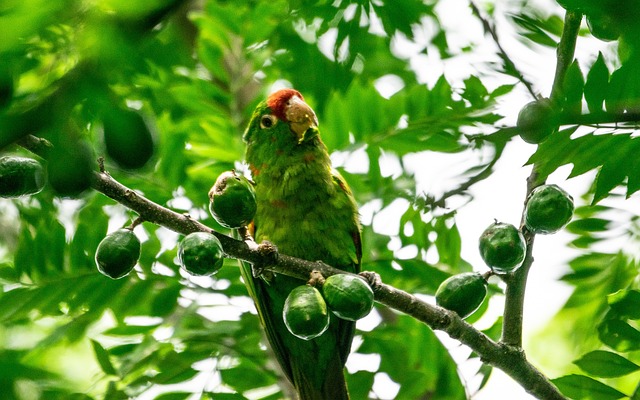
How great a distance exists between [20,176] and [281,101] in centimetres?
197

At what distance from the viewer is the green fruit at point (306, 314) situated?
212cm

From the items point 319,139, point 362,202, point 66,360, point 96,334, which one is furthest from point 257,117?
point 66,360

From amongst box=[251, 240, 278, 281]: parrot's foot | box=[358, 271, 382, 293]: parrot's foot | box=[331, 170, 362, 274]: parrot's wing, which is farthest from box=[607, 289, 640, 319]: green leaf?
box=[331, 170, 362, 274]: parrot's wing

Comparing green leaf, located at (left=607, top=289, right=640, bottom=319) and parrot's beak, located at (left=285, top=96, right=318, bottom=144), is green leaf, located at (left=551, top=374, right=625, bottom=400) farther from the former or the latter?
parrot's beak, located at (left=285, top=96, right=318, bottom=144)

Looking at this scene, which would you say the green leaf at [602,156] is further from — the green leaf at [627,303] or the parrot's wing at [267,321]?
the parrot's wing at [267,321]

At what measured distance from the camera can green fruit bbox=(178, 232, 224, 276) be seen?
80.4 inches

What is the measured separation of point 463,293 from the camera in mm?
2289

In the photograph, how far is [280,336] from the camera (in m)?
3.42

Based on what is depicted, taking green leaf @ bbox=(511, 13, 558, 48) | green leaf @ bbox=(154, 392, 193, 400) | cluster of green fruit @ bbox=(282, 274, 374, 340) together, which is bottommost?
green leaf @ bbox=(154, 392, 193, 400)

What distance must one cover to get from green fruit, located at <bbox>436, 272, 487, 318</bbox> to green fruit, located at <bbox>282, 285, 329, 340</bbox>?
16.4 inches

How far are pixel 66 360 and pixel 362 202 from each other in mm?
2081

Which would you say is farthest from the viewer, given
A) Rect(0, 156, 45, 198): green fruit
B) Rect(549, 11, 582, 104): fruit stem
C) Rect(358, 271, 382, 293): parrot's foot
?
Rect(358, 271, 382, 293): parrot's foot

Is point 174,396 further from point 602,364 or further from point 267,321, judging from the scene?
point 602,364

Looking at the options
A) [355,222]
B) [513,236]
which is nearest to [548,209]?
[513,236]
